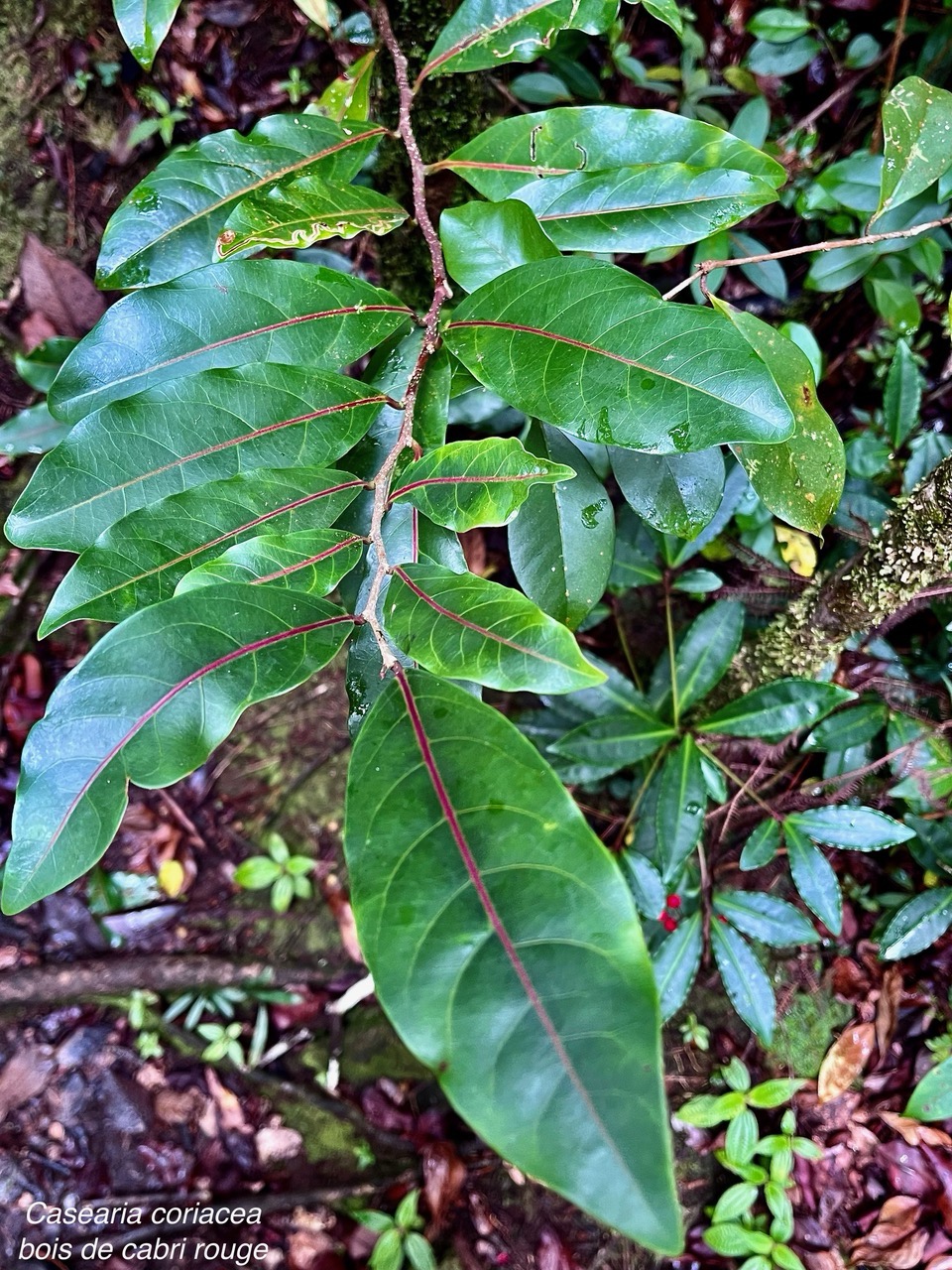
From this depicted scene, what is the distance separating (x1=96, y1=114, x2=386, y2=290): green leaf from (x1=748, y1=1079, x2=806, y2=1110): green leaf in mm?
2106

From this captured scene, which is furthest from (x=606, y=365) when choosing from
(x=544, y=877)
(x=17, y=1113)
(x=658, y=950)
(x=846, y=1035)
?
(x=17, y=1113)

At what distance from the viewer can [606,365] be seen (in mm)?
779

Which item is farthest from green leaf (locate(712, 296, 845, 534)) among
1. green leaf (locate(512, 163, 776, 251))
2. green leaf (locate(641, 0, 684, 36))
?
green leaf (locate(641, 0, 684, 36))

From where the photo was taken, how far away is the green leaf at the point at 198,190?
99cm

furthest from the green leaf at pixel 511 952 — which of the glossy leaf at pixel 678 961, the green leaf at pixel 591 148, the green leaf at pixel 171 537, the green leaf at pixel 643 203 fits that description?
the glossy leaf at pixel 678 961

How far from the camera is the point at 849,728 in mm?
1480

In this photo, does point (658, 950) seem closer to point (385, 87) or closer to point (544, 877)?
point (544, 877)

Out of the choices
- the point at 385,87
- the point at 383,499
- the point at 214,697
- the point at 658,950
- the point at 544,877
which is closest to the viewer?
the point at 544,877

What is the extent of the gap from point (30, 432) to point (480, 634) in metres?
1.41

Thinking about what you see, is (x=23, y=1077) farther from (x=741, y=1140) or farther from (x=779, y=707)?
(x=779, y=707)

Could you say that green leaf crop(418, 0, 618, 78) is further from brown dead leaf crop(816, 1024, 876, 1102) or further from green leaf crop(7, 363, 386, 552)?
brown dead leaf crop(816, 1024, 876, 1102)

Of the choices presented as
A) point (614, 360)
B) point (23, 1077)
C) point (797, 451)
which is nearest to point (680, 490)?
point (797, 451)

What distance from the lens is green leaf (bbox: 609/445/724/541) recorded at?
103cm

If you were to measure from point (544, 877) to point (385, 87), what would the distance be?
1446 mm
